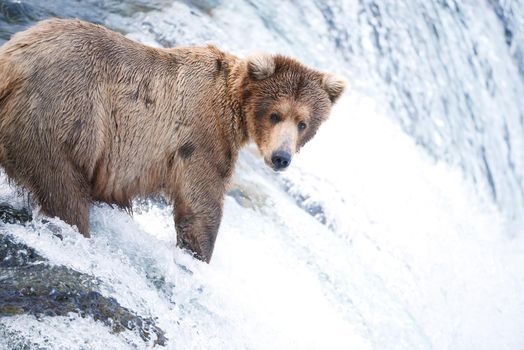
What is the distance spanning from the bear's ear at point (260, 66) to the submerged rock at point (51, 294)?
1.67 meters

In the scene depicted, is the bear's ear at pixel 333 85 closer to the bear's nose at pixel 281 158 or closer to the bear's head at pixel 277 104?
the bear's head at pixel 277 104

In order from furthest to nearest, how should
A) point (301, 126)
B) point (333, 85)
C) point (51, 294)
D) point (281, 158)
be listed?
point (333, 85), point (301, 126), point (281, 158), point (51, 294)

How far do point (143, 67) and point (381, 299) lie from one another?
3163 millimetres

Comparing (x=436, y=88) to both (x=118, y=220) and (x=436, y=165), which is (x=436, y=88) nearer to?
(x=436, y=165)

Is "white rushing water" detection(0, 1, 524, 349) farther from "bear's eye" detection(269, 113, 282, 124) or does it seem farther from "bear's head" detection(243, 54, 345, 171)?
"bear's eye" detection(269, 113, 282, 124)

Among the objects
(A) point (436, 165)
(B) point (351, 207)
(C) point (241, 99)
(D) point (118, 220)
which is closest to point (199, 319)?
(D) point (118, 220)

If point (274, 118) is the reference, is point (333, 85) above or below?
above

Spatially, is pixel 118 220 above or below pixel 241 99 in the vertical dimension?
below

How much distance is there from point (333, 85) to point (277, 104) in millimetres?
447

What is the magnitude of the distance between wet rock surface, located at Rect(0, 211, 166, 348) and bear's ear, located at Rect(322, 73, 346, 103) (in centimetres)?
201

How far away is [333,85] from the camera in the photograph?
16.0 ft

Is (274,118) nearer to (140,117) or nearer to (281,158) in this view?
(281,158)

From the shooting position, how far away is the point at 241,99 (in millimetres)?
4641

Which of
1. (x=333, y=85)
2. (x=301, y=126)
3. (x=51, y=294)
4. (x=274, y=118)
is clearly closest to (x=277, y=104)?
(x=274, y=118)
